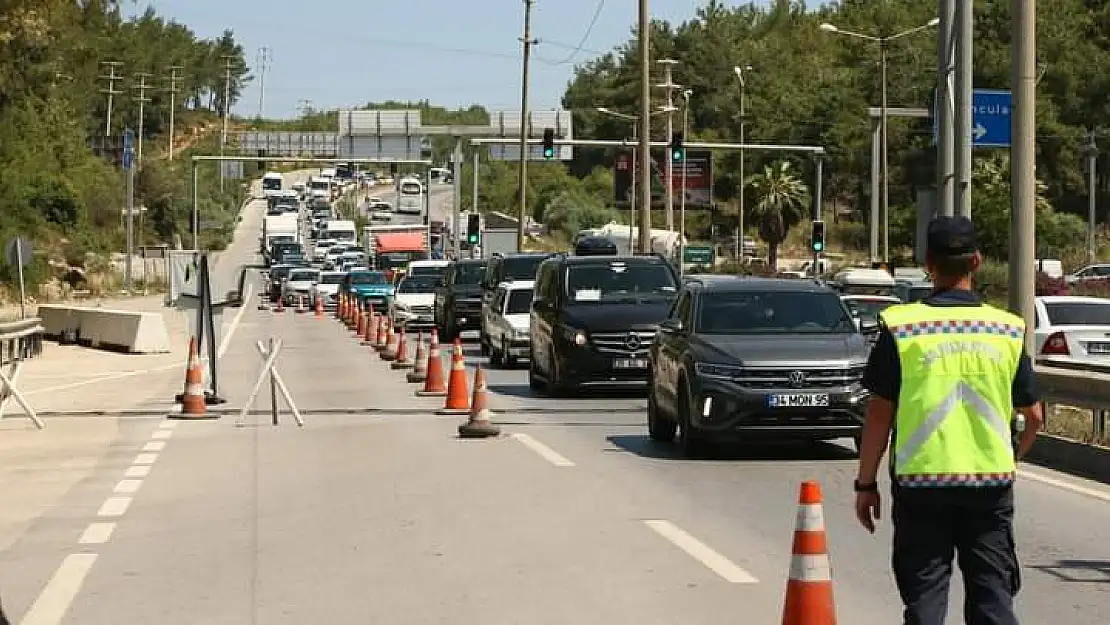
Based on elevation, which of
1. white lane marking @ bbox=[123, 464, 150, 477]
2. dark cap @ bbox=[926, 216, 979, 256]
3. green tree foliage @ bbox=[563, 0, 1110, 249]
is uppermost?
green tree foliage @ bbox=[563, 0, 1110, 249]

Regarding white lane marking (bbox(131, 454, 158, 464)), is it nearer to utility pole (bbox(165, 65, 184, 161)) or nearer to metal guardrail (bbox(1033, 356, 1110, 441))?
metal guardrail (bbox(1033, 356, 1110, 441))

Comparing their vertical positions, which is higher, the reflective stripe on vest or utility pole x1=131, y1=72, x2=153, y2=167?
utility pole x1=131, y1=72, x2=153, y2=167

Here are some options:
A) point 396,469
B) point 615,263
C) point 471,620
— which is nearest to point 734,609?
point 471,620

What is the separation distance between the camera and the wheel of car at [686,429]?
18391 mm

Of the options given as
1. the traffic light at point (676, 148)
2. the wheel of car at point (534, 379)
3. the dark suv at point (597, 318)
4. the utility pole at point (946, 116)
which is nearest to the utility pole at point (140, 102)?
the traffic light at point (676, 148)

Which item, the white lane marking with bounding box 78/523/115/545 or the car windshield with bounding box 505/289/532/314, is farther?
the car windshield with bounding box 505/289/532/314

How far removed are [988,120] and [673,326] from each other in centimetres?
573

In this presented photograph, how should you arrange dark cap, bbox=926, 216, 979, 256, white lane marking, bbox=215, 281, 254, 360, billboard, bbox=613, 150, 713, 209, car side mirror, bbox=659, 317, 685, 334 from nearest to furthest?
dark cap, bbox=926, 216, 979, 256 → car side mirror, bbox=659, 317, 685, 334 → white lane marking, bbox=215, 281, 254, 360 → billboard, bbox=613, 150, 713, 209

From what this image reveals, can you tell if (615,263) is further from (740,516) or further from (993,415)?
(993,415)

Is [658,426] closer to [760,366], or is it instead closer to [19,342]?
[760,366]

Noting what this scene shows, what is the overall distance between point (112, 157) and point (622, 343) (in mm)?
158968

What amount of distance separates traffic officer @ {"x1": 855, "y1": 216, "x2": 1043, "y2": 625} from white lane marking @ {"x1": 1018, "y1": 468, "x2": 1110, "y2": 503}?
28.4 feet

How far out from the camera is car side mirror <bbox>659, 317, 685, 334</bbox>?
1975cm

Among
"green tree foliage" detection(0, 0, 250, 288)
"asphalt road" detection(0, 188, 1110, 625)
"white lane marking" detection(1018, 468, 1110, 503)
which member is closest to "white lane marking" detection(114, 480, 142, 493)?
"asphalt road" detection(0, 188, 1110, 625)
